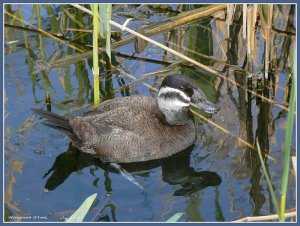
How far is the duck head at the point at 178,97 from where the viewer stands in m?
5.18

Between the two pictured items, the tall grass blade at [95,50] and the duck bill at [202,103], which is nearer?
the tall grass blade at [95,50]

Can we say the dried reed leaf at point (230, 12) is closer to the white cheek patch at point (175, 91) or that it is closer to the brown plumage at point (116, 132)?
the white cheek patch at point (175, 91)

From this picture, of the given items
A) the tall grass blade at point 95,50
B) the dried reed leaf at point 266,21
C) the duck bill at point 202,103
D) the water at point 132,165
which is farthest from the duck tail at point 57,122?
the dried reed leaf at point 266,21

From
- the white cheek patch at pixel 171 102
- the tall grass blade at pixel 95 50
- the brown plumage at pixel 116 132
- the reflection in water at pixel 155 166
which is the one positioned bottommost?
the reflection in water at pixel 155 166

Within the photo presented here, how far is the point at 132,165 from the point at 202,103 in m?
0.75

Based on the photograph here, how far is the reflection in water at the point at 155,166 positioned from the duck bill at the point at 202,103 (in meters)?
0.35

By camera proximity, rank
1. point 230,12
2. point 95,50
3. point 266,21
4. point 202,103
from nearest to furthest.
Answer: point 95,50
point 202,103
point 266,21
point 230,12

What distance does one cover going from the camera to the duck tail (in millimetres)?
5113

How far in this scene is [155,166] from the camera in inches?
203

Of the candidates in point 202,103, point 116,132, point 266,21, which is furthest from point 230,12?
point 116,132

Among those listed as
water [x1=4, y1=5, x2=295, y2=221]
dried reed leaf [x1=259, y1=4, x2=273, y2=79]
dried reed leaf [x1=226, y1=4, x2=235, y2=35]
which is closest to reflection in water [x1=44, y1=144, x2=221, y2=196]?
water [x1=4, y1=5, x2=295, y2=221]

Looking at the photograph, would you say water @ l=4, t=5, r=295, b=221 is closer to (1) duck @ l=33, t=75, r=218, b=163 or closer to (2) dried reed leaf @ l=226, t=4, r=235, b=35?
(1) duck @ l=33, t=75, r=218, b=163

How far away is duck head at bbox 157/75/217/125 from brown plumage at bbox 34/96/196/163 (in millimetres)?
193

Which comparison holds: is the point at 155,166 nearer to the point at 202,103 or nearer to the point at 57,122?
the point at 202,103
